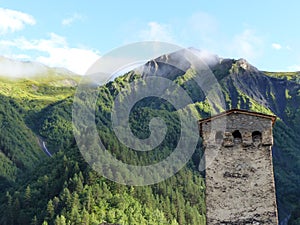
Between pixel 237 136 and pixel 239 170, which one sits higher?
pixel 237 136

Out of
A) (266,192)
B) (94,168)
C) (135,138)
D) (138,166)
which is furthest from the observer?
(135,138)

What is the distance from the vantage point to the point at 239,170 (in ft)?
66.5

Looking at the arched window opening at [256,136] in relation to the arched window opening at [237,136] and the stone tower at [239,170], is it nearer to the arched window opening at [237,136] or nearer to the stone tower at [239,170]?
the stone tower at [239,170]

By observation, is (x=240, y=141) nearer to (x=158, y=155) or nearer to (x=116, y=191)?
(x=116, y=191)

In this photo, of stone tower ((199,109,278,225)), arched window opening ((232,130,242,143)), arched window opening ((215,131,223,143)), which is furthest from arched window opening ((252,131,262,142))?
arched window opening ((215,131,223,143))

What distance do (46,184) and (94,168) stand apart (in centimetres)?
1415

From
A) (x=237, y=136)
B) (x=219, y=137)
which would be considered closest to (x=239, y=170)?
(x=237, y=136)

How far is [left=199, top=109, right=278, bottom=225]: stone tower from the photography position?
64.8 feet

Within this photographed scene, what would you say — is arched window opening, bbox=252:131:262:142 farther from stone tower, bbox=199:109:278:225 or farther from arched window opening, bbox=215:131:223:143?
arched window opening, bbox=215:131:223:143

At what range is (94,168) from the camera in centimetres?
12369

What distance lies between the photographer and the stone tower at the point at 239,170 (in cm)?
1975

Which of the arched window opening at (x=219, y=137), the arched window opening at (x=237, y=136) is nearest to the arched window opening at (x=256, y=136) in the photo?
the arched window opening at (x=237, y=136)

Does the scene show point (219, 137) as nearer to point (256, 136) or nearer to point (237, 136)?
point (237, 136)

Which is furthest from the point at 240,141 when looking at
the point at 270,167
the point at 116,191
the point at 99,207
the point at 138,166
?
the point at 138,166
